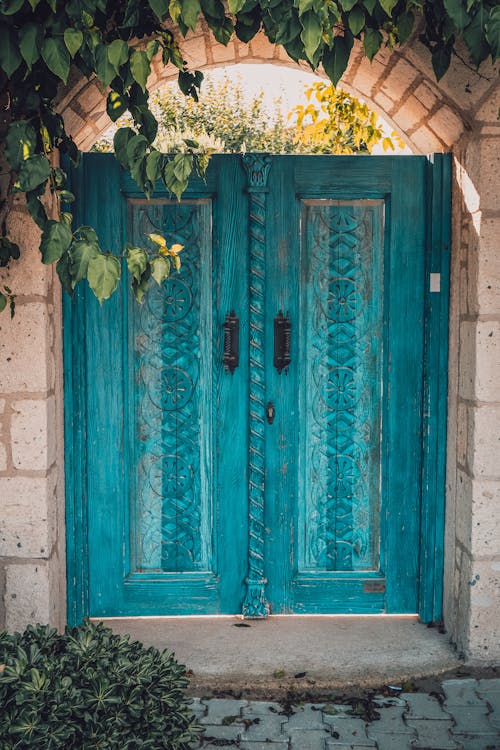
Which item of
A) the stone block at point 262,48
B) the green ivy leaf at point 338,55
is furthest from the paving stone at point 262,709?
the stone block at point 262,48

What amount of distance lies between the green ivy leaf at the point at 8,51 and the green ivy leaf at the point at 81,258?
1.97 feet

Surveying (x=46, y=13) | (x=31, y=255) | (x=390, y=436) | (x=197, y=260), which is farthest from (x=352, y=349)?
(x=46, y=13)

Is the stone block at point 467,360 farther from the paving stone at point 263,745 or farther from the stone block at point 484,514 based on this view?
the paving stone at point 263,745

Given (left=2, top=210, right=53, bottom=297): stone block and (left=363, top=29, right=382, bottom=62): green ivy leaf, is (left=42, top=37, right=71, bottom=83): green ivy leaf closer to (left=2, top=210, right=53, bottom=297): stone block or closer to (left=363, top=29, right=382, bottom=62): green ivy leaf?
(left=2, top=210, right=53, bottom=297): stone block

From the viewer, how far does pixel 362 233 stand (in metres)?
3.78

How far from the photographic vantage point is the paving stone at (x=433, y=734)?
284 centimetres

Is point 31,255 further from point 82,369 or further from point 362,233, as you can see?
point 362,233

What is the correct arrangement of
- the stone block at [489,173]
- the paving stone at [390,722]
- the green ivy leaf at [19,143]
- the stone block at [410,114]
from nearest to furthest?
the green ivy leaf at [19,143] < the paving stone at [390,722] < the stone block at [489,173] < the stone block at [410,114]

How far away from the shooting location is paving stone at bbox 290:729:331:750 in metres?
2.85

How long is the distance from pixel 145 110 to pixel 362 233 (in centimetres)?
139

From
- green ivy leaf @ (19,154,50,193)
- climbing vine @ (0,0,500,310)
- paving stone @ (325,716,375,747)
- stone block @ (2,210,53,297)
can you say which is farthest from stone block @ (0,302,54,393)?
paving stone @ (325,716,375,747)

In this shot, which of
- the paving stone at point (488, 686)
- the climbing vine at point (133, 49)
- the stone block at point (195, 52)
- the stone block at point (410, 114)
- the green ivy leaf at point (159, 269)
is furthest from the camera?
the stone block at point (410, 114)

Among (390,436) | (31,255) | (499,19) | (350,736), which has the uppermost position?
(499,19)

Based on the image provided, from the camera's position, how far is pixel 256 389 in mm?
3768
